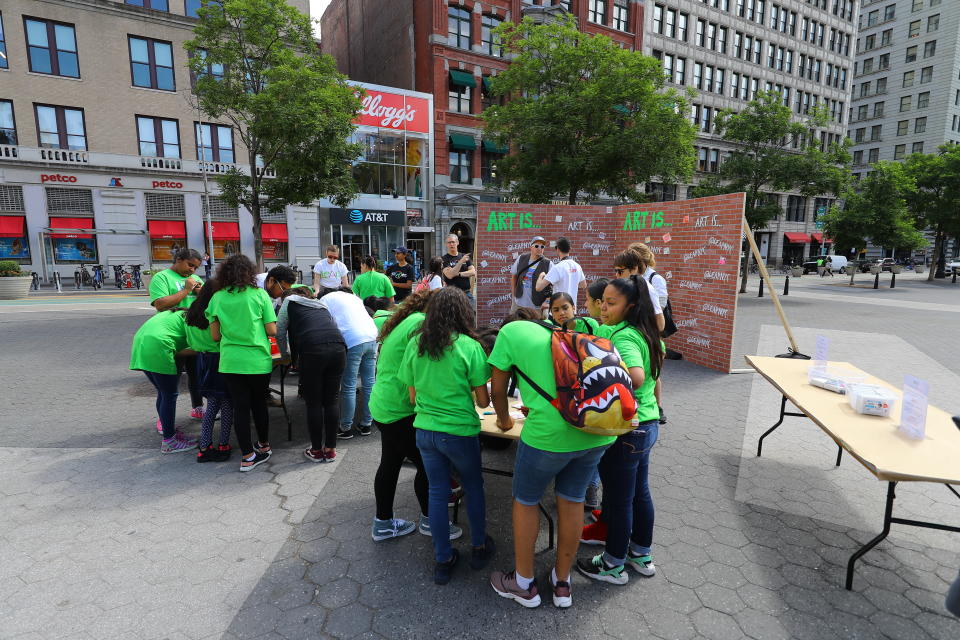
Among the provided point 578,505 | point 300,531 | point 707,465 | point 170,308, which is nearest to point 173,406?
point 170,308

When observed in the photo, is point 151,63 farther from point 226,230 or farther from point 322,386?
point 322,386

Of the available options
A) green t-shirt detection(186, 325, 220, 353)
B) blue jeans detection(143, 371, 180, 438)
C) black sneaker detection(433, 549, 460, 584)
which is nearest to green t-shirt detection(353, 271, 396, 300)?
green t-shirt detection(186, 325, 220, 353)

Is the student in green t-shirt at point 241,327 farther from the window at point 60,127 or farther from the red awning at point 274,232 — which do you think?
the window at point 60,127

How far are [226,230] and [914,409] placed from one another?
30087 mm

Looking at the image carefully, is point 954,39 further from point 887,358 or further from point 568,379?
point 568,379

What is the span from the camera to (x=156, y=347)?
4.61 m

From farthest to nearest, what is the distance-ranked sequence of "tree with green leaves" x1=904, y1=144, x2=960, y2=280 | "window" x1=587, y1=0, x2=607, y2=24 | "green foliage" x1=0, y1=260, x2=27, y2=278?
"window" x1=587, y1=0, x2=607, y2=24 < "tree with green leaves" x1=904, y1=144, x2=960, y2=280 < "green foliage" x1=0, y1=260, x2=27, y2=278

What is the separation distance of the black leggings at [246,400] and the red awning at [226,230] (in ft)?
86.3

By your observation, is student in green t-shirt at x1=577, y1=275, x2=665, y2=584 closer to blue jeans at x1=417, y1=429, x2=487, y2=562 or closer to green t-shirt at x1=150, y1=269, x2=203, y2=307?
blue jeans at x1=417, y1=429, x2=487, y2=562

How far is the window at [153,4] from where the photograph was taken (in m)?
24.7

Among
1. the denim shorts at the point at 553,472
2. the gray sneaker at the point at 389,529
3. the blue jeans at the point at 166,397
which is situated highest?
the denim shorts at the point at 553,472

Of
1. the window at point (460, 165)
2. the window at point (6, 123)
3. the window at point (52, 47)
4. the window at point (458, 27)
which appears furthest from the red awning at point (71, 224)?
the window at point (458, 27)

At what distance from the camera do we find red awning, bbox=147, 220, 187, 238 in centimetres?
2559

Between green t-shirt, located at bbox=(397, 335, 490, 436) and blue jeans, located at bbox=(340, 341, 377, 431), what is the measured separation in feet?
7.44
